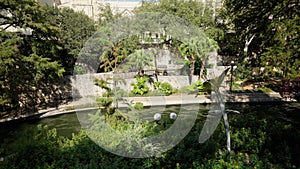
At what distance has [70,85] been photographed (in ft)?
35.1

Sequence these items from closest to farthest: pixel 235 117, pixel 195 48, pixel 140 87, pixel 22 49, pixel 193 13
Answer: pixel 235 117 → pixel 195 48 → pixel 22 49 → pixel 140 87 → pixel 193 13

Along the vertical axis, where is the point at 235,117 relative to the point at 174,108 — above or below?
above

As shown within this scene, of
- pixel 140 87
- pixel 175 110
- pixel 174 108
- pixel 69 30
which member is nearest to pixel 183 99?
pixel 174 108

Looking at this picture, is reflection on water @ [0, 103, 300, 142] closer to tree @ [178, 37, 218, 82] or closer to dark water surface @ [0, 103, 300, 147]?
dark water surface @ [0, 103, 300, 147]

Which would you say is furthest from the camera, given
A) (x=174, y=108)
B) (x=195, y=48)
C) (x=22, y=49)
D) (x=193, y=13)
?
(x=193, y=13)

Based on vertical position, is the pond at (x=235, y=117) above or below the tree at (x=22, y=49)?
below

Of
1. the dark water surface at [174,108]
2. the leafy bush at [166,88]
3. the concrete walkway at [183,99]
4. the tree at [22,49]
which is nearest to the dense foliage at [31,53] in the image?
the tree at [22,49]

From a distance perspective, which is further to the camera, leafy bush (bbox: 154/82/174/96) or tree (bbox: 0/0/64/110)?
leafy bush (bbox: 154/82/174/96)

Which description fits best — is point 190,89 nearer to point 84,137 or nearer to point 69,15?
point 84,137

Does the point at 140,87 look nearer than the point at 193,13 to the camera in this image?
Yes

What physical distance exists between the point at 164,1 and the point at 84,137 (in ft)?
33.2

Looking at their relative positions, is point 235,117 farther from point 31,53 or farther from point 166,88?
point 31,53

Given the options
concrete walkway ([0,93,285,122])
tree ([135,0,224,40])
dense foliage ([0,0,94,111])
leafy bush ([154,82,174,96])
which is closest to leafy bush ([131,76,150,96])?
concrete walkway ([0,93,285,122])

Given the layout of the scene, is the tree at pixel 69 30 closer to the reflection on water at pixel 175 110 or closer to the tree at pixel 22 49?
the tree at pixel 22 49
